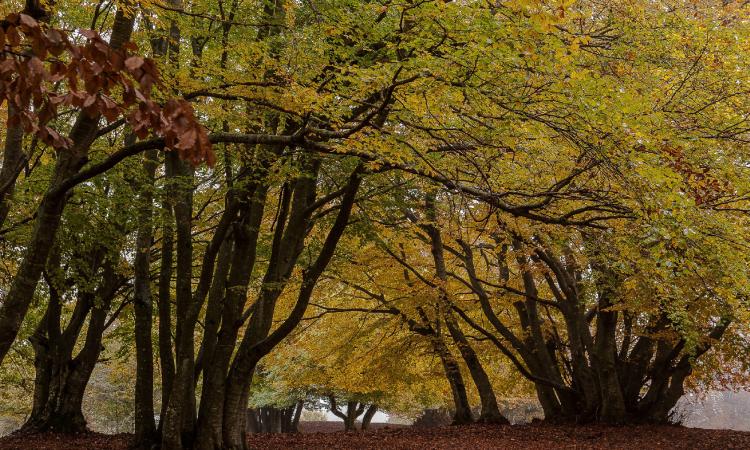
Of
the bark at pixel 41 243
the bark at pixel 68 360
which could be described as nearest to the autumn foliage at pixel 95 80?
the bark at pixel 41 243

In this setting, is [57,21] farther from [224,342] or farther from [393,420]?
[393,420]

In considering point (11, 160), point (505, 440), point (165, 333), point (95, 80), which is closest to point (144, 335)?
point (165, 333)

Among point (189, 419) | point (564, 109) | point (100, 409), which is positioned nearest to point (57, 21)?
point (189, 419)

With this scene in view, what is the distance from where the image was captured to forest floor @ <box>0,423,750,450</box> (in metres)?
11.8

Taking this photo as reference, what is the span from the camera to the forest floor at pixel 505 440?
11.8 m

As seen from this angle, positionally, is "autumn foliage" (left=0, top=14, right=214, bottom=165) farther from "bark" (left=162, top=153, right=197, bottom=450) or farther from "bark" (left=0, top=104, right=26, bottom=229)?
"bark" (left=162, top=153, right=197, bottom=450)

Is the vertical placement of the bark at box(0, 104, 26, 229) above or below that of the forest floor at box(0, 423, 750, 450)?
above

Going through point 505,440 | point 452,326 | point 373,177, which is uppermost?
point 373,177

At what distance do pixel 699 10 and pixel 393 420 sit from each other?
237 feet

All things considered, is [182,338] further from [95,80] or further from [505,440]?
[95,80]

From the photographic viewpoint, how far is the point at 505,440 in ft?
42.3

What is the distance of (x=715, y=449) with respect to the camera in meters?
11.3

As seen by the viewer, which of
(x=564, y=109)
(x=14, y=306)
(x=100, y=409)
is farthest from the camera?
(x=100, y=409)

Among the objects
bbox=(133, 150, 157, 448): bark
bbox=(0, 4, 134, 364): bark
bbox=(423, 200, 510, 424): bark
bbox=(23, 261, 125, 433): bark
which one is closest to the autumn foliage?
bbox=(0, 4, 134, 364): bark
